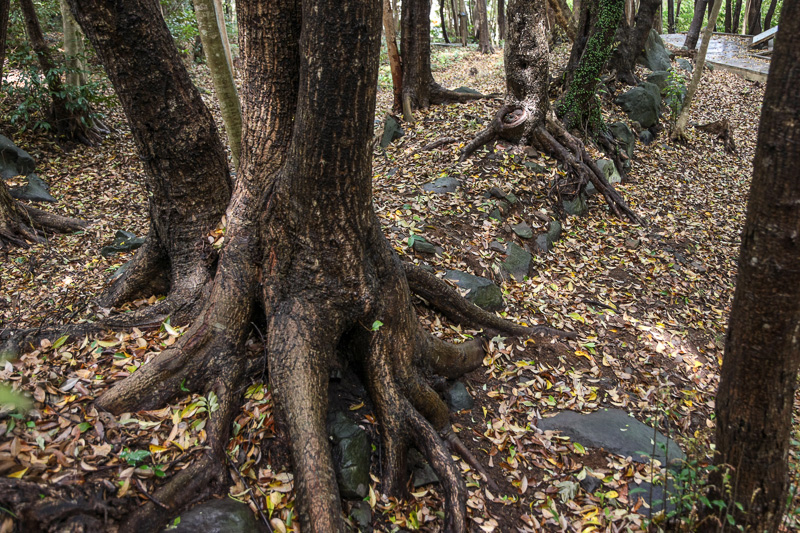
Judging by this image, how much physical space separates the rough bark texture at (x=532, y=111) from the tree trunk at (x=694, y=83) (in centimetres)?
507

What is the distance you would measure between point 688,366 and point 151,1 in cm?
607

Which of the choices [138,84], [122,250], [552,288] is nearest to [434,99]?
[552,288]

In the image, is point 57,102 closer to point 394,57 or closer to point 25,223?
point 25,223

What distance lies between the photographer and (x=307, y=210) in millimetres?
3322

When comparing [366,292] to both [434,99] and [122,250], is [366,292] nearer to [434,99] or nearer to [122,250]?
[122,250]

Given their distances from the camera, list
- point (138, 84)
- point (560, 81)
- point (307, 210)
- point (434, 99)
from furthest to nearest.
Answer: point (560, 81) → point (434, 99) → point (138, 84) → point (307, 210)

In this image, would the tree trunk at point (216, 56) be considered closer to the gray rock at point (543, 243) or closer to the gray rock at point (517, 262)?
the gray rock at point (517, 262)

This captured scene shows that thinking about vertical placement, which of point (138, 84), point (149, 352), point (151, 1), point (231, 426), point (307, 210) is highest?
point (151, 1)

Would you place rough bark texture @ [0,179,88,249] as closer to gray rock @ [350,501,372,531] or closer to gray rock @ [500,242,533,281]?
gray rock @ [350,501,372,531]

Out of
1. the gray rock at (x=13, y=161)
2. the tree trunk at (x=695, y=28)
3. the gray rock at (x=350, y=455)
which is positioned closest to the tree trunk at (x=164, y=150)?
the gray rock at (x=350, y=455)

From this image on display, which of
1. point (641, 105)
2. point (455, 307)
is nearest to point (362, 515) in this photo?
point (455, 307)

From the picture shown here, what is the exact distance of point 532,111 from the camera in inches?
313

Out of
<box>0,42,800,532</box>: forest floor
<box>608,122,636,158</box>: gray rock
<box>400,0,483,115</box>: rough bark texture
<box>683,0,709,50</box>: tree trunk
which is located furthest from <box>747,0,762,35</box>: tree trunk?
<box>400,0,483,115</box>: rough bark texture

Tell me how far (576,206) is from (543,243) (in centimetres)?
140
